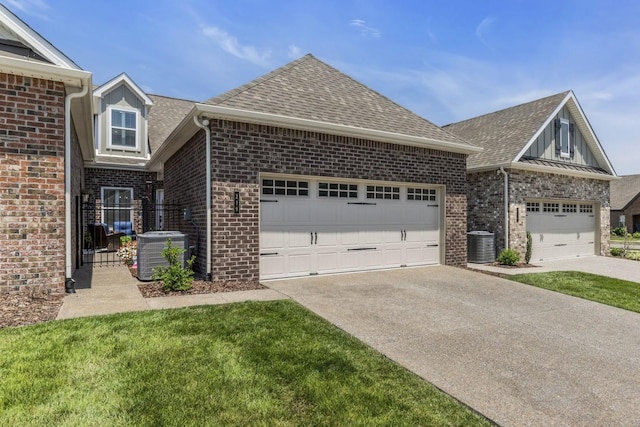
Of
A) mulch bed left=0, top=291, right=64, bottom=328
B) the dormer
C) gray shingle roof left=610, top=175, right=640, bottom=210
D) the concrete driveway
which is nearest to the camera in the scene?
the concrete driveway

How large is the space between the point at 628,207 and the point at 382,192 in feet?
133

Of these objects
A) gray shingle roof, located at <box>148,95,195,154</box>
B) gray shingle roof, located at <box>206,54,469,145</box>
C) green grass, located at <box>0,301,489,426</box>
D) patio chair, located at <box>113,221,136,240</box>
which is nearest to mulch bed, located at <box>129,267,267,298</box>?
green grass, located at <box>0,301,489,426</box>

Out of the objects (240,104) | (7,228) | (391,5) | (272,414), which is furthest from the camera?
(391,5)

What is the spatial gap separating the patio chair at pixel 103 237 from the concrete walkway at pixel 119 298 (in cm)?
559

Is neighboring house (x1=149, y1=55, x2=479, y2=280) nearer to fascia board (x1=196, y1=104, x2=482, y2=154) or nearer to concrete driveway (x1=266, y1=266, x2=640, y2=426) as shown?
fascia board (x1=196, y1=104, x2=482, y2=154)

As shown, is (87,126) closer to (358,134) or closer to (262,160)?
(262,160)

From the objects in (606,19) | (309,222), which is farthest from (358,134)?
(606,19)

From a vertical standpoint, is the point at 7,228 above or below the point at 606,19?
below

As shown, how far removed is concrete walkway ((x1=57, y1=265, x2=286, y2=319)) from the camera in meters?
5.36

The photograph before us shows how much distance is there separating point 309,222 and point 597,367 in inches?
233

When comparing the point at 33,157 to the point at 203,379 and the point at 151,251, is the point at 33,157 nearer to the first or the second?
the point at 151,251

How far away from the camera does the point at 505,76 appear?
10.6 meters

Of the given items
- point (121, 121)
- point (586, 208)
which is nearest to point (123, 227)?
point (121, 121)

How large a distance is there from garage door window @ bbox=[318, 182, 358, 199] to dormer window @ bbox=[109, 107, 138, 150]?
11.1m
